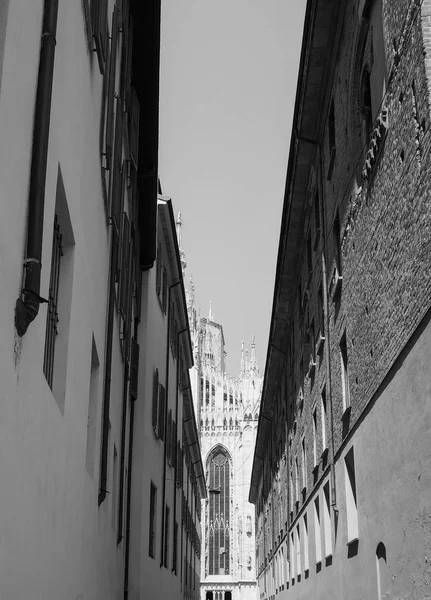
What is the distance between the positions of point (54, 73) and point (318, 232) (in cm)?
1314

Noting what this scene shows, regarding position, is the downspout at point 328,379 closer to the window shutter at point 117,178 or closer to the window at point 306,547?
the window shutter at point 117,178

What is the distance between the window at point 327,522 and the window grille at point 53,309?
11.2 m

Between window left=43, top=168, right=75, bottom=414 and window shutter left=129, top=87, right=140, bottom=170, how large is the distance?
9493 millimetres

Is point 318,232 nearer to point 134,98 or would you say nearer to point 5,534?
point 134,98

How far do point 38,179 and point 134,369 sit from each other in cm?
1478

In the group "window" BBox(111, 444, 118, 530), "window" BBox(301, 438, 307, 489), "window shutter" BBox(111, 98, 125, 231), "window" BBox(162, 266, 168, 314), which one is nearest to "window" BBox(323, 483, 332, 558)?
"window" BBox(301, 438, 307, 489)

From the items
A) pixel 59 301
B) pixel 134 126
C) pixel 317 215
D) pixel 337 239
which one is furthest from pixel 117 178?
pixel 317 215

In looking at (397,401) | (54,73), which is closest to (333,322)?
(397,401)

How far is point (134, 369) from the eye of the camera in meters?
20.8

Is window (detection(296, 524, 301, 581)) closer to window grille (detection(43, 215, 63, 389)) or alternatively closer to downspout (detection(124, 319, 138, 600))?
downspout (detection(124, 319, 138, 600))

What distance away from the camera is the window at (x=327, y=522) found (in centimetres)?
1835

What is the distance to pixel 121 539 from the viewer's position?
18.9 m

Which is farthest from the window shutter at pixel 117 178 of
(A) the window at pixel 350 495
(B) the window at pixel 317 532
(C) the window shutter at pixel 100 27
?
(B) the window at pixel 317 532

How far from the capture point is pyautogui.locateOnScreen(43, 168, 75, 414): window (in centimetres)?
858
